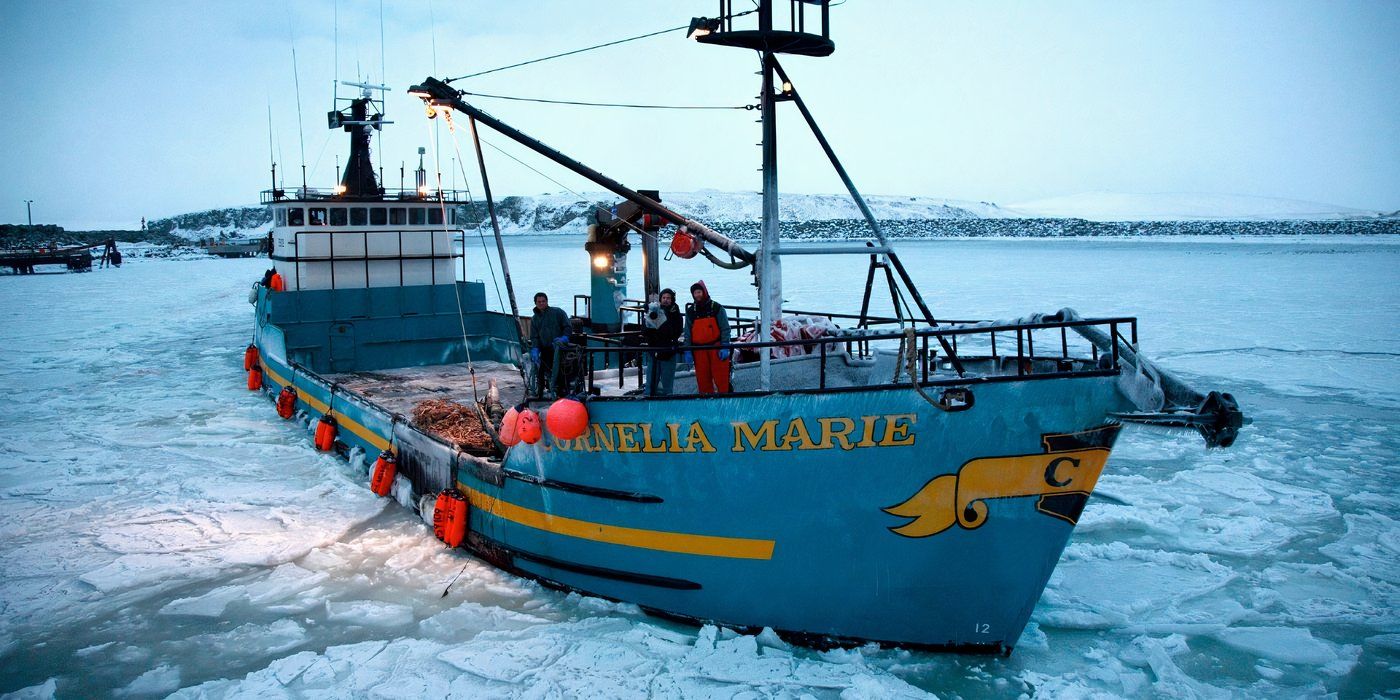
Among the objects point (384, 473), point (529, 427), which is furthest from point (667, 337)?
point (384, 473)

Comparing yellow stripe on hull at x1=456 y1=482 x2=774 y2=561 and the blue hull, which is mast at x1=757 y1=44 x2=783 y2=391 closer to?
the blue hull

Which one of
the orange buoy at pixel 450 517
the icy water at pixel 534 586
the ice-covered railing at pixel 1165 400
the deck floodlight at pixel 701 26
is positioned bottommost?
the icy water at pixel 534 586

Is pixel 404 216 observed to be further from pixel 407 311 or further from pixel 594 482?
pixel 594 482

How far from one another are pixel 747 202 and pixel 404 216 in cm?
17669

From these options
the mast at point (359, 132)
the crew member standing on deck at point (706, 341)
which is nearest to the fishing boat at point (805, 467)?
the crew member standing on deck at point (706, 341)

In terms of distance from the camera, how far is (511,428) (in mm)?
8055

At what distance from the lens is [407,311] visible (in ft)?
55.2

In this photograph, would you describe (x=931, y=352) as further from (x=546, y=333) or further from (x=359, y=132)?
(x=359, y=132)

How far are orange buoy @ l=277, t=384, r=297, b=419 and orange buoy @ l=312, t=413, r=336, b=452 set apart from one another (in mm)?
2645

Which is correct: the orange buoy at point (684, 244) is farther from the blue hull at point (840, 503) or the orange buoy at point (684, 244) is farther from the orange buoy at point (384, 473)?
the orange buoy at point (384, 473)

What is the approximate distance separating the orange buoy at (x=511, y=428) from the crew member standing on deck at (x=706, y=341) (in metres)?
1.68

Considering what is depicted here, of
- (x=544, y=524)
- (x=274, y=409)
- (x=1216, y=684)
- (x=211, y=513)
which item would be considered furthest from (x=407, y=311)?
(x=1216, y=684)

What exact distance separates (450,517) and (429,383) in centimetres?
550

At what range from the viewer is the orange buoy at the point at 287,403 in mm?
15586
